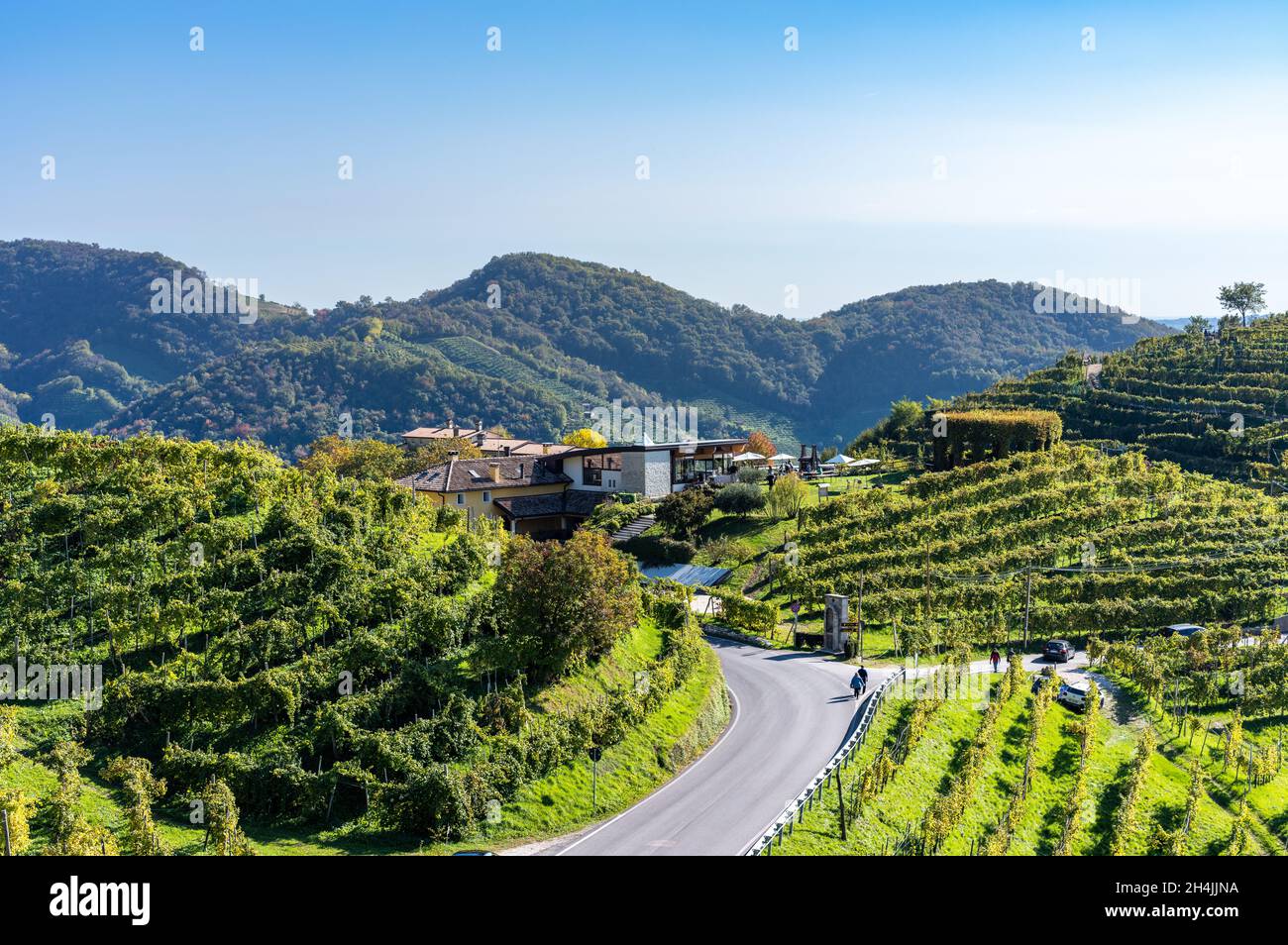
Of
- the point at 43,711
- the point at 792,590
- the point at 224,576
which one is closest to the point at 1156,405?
the point at 792,590

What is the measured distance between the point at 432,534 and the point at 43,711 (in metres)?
15.1

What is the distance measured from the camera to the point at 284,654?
25.1 m

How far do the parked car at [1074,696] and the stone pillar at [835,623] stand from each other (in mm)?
7696

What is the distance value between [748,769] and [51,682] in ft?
53.8

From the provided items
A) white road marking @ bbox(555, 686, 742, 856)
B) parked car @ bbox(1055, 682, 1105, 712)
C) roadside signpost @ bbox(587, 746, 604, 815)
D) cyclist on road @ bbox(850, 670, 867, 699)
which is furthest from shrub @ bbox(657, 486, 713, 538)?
roadside signpost @ bbox(587, 746, 604, 815)

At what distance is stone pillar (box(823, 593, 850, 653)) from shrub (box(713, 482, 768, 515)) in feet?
54.6

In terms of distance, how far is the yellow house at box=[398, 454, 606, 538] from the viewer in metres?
59.0

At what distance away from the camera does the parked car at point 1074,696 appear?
34.9 m

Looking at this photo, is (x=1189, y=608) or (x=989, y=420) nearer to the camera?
(x=1189, y=608)

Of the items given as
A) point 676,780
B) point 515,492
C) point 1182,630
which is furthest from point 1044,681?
point 515,492

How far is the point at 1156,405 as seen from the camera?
7562 centimetres

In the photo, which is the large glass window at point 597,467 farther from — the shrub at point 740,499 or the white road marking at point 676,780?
the white road marking at point 676,780
